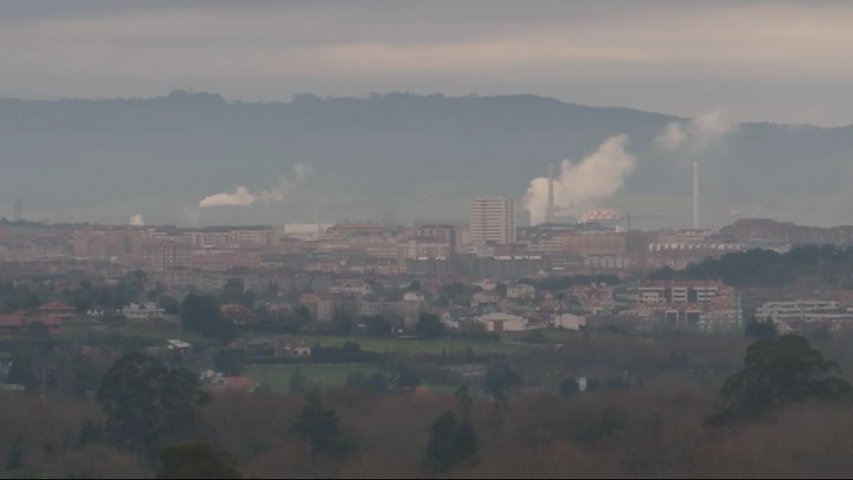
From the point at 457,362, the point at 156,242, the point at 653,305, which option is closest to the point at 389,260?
the point at 156,242

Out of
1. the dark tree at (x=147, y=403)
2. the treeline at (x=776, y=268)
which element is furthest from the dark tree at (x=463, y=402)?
the treeline at (x=776, y=268)

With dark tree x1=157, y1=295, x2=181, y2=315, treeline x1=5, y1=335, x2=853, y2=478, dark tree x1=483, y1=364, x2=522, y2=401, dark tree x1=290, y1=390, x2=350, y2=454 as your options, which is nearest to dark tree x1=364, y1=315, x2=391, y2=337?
dark tree x1=157, y1=295, x2=181, y2=315

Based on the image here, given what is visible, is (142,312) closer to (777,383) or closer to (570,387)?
(570,387)

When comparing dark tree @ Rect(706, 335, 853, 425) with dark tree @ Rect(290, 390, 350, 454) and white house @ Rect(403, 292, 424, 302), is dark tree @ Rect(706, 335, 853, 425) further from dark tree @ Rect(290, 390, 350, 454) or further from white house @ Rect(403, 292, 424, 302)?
white house @ Rect(403, 292, 424, 302)

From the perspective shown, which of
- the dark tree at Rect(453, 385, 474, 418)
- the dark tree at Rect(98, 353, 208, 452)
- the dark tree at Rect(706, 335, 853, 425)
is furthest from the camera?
the dark tree at Rect(453, 385, 474, 418)

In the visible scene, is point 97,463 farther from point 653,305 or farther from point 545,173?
point 545,173

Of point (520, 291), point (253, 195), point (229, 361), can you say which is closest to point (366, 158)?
point (253, 195)

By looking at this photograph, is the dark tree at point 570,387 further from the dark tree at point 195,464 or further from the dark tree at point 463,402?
the dark tree at point 195,464
